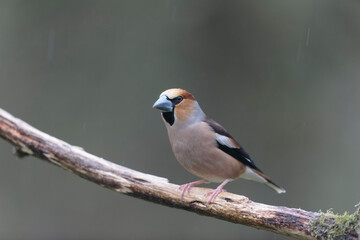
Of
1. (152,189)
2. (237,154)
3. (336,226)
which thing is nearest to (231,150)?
(237,154)

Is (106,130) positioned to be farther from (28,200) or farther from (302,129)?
(302,129)

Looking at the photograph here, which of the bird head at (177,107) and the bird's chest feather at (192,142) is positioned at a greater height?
the bird head at (177,107)

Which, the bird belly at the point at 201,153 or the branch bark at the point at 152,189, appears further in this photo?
the bird belly at the point at 201,153

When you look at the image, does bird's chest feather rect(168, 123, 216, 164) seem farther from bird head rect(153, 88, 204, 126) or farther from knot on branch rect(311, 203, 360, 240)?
knot on branch rect(311, 203, 360, 240)

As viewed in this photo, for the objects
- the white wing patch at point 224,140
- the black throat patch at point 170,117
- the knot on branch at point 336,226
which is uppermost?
the black throat patch at point 170,117

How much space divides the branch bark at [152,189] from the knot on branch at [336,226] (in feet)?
0.12

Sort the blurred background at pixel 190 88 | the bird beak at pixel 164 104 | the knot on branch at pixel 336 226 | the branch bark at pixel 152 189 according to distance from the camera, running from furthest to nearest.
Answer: the blurred background at pixel 190 88, the bird beak at pixel 164 104, the branch bark at pixel 152 189, the knot on branch at pixel 336 226

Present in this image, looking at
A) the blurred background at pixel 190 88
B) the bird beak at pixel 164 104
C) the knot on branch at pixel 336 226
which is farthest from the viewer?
the blurred background at pixel 190 88

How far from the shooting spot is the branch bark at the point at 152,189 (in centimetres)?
229

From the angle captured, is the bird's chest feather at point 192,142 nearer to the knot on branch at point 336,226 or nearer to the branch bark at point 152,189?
the branch bark at point 152,189

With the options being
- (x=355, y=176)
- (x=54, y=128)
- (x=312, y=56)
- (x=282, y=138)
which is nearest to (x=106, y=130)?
(x=54, y=128)

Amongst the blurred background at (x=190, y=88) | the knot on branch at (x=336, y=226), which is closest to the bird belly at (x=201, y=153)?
the knot on branch at (x=336, y=226)

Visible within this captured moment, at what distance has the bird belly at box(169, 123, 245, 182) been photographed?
2873mm

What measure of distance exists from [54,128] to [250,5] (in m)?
3.05
